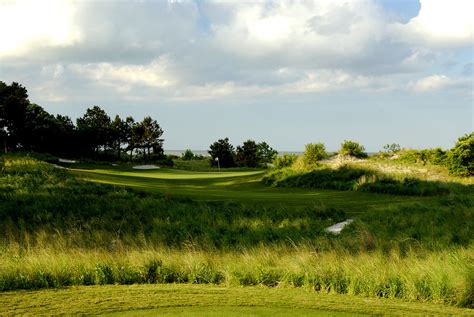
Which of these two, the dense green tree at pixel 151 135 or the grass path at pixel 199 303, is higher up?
the dense green tree at pixel 151 135

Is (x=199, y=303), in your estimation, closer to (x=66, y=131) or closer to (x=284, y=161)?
(x=284, y=161)

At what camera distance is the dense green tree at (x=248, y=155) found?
69.4 metres

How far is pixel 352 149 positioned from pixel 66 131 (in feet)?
140

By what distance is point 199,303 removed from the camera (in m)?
6.07

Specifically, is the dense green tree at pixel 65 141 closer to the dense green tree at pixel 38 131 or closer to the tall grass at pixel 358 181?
the dense green tree at pixel 38 131

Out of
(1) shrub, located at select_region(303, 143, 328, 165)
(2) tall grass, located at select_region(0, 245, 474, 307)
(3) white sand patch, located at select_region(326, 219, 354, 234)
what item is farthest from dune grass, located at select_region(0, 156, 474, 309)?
(1) shrub, located at select_region(303, 143, 328, 165)

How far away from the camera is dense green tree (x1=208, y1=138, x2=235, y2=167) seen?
6950cm

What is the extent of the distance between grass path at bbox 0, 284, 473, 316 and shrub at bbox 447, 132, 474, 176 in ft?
78.5

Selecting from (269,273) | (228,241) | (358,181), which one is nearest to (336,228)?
(228,241)

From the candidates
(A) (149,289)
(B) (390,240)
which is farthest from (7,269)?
(B) (390,240)

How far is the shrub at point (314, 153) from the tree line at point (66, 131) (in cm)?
3482

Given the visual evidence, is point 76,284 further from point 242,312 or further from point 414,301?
point 414,301

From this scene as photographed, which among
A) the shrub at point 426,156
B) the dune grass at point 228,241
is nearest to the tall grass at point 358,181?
the dune grass at point 228,241

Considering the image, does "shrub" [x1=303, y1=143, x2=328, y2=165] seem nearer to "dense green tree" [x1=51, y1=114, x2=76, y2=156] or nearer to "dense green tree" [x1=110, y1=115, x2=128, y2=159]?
"dense green tree" [x1=51, y1=114, x2=76, y2=156]
